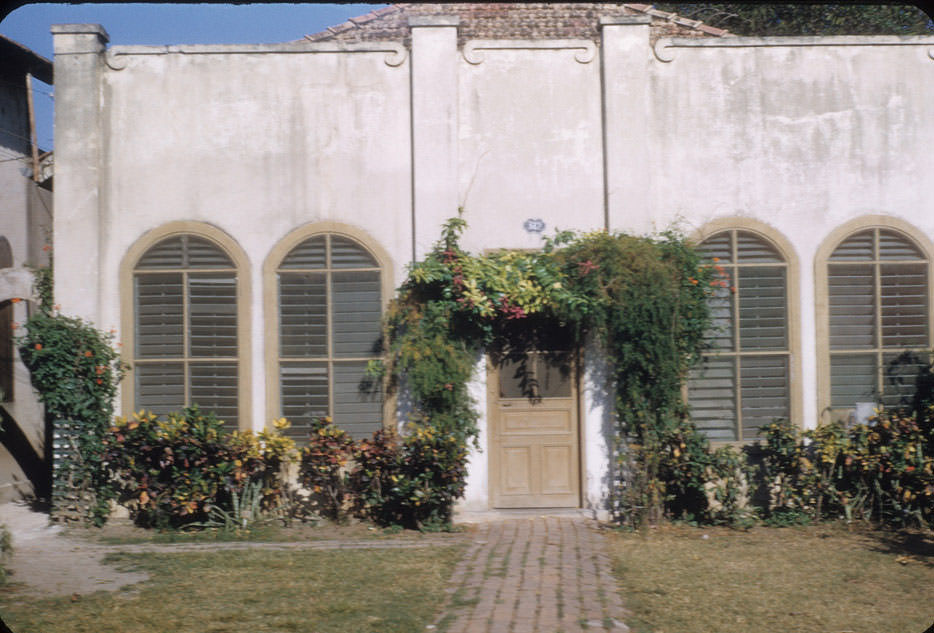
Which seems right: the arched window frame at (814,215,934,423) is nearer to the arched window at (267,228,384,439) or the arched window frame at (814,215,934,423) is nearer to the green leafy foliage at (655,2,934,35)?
the arched window at (267,228,384,439)

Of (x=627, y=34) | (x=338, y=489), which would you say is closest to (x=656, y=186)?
(x=627, y=34)

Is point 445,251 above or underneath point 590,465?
above

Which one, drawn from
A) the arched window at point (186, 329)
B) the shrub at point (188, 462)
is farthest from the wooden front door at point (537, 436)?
the arched window at point (186, 329)

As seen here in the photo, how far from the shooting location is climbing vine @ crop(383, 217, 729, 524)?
329 inches

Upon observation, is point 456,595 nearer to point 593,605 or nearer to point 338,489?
point 593,605

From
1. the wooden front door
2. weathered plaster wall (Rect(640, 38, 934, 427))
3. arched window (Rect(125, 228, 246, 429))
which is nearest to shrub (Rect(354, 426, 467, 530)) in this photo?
the wooden front door

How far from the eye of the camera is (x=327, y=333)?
8.91m

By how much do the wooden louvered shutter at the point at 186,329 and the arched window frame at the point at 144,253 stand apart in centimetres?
4

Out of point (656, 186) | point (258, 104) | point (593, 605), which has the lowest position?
point (593, 605)

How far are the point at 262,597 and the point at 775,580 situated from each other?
3792 millimetres

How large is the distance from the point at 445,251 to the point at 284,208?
176cm

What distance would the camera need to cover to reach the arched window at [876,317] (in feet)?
29.5

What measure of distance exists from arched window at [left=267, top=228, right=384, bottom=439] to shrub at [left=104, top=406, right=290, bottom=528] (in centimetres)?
59

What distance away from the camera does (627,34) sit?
8.91 m
